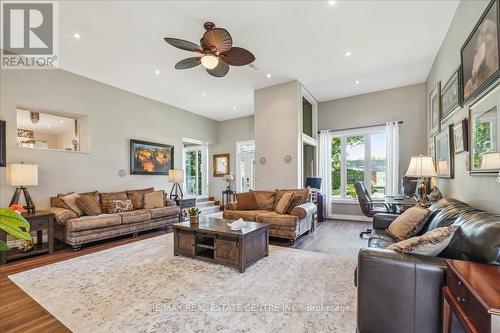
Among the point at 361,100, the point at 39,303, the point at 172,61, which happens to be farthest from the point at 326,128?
the point at 39,303

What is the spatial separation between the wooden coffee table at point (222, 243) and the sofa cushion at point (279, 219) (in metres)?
0.71

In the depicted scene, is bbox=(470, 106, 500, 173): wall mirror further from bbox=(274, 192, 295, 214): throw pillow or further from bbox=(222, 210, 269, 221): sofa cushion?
bbox=(222, 210, 269, 221): sofa cushion

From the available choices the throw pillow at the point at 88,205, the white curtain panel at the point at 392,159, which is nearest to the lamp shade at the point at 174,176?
the throw pillow at the point at 88,205

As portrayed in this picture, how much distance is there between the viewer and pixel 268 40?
12.3 ft

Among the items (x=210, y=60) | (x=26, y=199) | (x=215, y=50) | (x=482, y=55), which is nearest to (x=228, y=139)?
(x=210, y=60)

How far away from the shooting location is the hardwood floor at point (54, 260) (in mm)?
1967

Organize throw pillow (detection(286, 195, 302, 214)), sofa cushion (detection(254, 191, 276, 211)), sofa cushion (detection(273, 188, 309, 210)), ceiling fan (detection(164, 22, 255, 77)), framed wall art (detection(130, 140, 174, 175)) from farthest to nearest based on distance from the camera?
framed wall art (detection(130, 140, 174, 175)), sofa cushion (detection(254, 191, 276, 211)), sofa cushion (detection(273, 188, 309, 210)), throw pillow (detection(286, 195, 302, 214)), ceiling fan (detection(164, 22, 255, 77))

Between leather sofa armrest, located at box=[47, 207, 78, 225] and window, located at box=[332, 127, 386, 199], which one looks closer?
leather sofa armrest, located at box=[47, 207, 78, 225]

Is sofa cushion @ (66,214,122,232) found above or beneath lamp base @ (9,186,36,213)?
beneath

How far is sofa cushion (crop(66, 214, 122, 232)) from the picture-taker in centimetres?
386

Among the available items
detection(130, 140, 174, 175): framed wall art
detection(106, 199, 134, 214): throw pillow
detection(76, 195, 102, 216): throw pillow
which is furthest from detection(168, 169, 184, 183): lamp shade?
detection(76, 195, 102, 216): throw pillow

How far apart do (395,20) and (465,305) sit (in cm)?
360

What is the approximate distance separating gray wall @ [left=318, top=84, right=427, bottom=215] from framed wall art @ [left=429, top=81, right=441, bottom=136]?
2.42 feet

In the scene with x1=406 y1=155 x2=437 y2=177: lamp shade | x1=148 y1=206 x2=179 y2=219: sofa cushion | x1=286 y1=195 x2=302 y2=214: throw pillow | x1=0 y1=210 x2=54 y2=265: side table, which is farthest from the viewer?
x1=148 y1=206 x2=179 y2=219: sofa cushion
